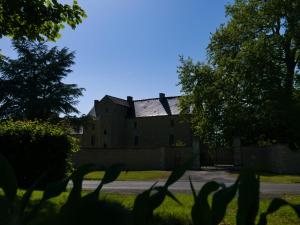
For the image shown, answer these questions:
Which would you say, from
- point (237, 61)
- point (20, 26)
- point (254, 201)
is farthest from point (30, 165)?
point (237, 61)

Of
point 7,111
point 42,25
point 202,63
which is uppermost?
point 202,63

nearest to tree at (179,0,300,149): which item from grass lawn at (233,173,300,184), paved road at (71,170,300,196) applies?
grass lawn at (233,173,300,184)

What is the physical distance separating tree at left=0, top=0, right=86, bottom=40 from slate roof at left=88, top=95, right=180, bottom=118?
2679 inches

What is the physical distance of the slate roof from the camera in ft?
272

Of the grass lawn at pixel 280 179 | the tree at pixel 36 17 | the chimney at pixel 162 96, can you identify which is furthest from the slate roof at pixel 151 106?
the tree at pixel 36 17

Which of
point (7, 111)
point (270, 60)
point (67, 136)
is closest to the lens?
point (67, 136)

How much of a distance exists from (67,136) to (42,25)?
8.06 metres

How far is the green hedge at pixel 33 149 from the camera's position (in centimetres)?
1908

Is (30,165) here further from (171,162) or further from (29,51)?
(29,51)

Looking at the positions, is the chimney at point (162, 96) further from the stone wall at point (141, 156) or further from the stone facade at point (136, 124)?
the stone wall at point (141, 156)

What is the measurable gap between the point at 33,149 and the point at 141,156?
3252cm

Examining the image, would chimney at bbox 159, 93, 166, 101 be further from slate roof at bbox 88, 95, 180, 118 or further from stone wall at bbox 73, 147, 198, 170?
stone wall at bbox 73, 147, 198, 170

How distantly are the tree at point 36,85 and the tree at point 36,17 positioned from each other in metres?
39.7

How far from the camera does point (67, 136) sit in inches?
805
